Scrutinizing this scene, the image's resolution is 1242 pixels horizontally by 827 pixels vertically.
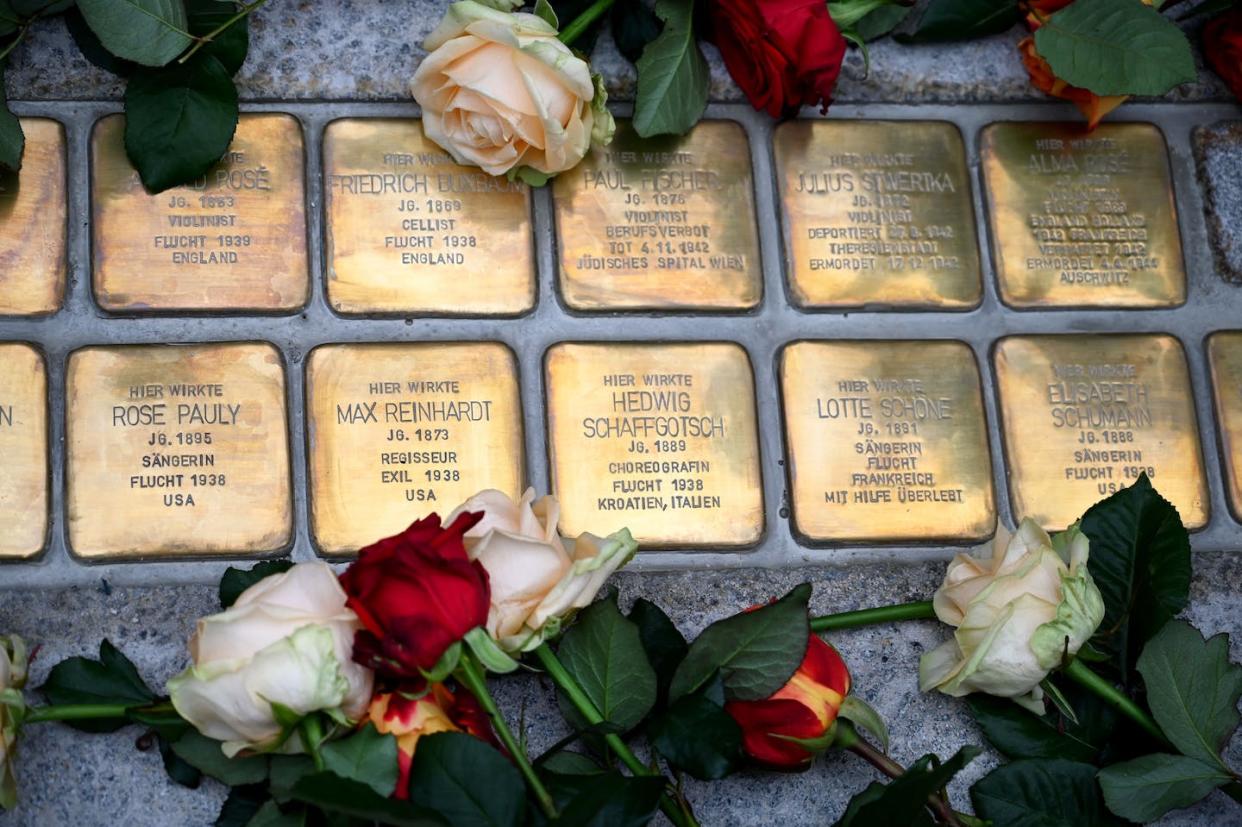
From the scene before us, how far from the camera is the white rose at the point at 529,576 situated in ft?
3.03

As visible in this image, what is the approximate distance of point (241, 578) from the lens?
1.00 m

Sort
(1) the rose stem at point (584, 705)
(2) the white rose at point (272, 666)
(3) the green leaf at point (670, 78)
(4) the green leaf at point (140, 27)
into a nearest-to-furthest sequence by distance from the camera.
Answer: (2) the white rose at point (272, 666), (1) the rose stem at point (584, 705), (4) the green leaf at point (140, 27), (3) the green leaf at point (670, 78)

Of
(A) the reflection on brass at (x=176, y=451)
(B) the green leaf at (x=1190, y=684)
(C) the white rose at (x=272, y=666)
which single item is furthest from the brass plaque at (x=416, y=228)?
(B) the green leaf at (x=1190, y=684)

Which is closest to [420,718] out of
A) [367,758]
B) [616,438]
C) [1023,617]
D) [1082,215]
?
[367,758]

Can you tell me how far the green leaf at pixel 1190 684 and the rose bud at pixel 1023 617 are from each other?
5cm

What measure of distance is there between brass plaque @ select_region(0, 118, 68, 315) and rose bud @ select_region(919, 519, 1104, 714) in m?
0.78

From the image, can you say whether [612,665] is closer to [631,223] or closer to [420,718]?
[420,718]

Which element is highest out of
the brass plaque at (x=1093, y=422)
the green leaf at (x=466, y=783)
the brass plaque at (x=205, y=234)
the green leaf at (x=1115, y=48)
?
the green leaf at (x=1115, y=48)

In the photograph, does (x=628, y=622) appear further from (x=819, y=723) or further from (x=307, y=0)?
(x=307, y=0)

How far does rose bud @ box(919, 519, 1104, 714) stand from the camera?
979mm

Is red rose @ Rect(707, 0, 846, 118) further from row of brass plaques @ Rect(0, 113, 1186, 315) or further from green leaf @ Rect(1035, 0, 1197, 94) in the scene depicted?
green leaf @ Rect(1035, 0, 1197, 94)

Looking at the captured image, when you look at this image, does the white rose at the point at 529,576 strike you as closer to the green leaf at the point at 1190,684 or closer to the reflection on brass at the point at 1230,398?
the green leaf at the point at 1190,684

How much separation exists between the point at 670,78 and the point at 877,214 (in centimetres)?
23

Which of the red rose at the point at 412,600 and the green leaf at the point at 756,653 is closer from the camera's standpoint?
the red rose at the point at 412,600
